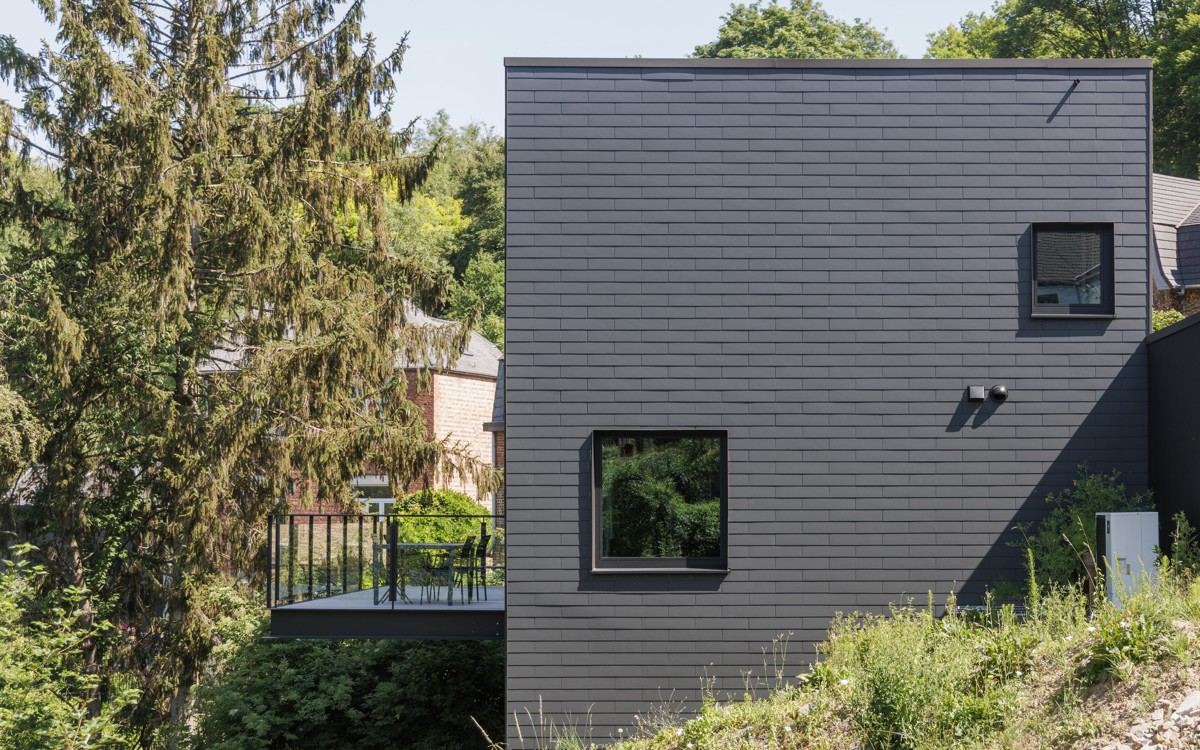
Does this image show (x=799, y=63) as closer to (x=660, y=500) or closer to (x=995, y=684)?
(x=660, y=500)

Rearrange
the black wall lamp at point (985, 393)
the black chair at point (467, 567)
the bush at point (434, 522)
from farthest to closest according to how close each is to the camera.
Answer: the bush at point (434, 522) < the black chair at point (467, 567) < the black wall lamp at point (985, 393)

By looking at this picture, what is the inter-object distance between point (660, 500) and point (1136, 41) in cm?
2870

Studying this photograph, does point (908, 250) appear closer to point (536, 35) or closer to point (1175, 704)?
point (1175, 704)

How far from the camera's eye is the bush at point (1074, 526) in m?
8.55

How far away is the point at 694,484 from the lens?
29.6ft

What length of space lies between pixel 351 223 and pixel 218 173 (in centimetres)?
1832

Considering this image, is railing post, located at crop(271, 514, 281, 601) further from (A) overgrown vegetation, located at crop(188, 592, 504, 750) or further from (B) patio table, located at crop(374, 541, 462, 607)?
(A) overgrown vegetation, located at crop(188, 592, 504, 750)

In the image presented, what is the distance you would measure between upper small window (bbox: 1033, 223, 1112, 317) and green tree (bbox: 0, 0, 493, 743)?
8241 millimetres

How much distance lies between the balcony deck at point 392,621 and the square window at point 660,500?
150 centimetres

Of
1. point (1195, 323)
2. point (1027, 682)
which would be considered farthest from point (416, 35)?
point (1027, 682)

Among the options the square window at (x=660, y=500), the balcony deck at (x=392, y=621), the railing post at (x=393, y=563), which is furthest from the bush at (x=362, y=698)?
the square window at (x=660, y=500)

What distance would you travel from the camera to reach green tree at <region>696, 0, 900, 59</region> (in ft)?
108

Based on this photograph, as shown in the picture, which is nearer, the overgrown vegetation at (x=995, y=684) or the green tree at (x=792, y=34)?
the overgrown vegetation at (x=995, y=684)

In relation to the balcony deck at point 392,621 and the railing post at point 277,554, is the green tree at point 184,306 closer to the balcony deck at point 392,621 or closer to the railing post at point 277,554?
the railing post at point 277,554
